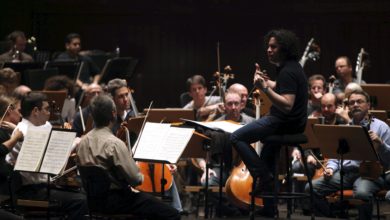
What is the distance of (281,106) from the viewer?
6.80m

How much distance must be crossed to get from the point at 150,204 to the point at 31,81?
13.5 feet

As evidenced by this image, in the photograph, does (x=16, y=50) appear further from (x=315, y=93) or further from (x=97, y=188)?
(x=97, y=188)

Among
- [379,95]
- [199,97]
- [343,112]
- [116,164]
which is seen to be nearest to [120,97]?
[199,97]

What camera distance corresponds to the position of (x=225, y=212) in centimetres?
891

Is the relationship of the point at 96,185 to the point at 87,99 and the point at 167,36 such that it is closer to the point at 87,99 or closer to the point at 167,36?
the point at 87,99

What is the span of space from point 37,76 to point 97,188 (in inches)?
162

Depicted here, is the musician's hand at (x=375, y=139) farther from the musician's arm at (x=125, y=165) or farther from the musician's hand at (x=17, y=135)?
the musician's hand at (x=17, y=135)

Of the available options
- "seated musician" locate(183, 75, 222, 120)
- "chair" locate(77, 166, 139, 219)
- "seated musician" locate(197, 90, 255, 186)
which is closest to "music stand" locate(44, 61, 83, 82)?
"seated musician" locate(183, 75, 222, 120)

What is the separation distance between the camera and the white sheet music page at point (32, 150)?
7395 millimetres

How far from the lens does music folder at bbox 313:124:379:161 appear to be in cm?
782

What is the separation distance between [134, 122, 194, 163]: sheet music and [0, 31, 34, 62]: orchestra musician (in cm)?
426

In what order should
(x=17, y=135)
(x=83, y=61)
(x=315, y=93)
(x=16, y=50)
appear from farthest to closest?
1. (x=83, y=61)
2. (x=16, y=50)
3. (x=315, y=93)
4. (x=17, y=135)

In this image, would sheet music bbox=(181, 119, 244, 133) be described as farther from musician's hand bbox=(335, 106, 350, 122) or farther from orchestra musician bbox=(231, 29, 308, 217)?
musician's hand bbox=(335, 106, 350, 122)

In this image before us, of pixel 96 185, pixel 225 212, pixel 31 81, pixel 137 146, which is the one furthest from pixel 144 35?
pixel 96 185
